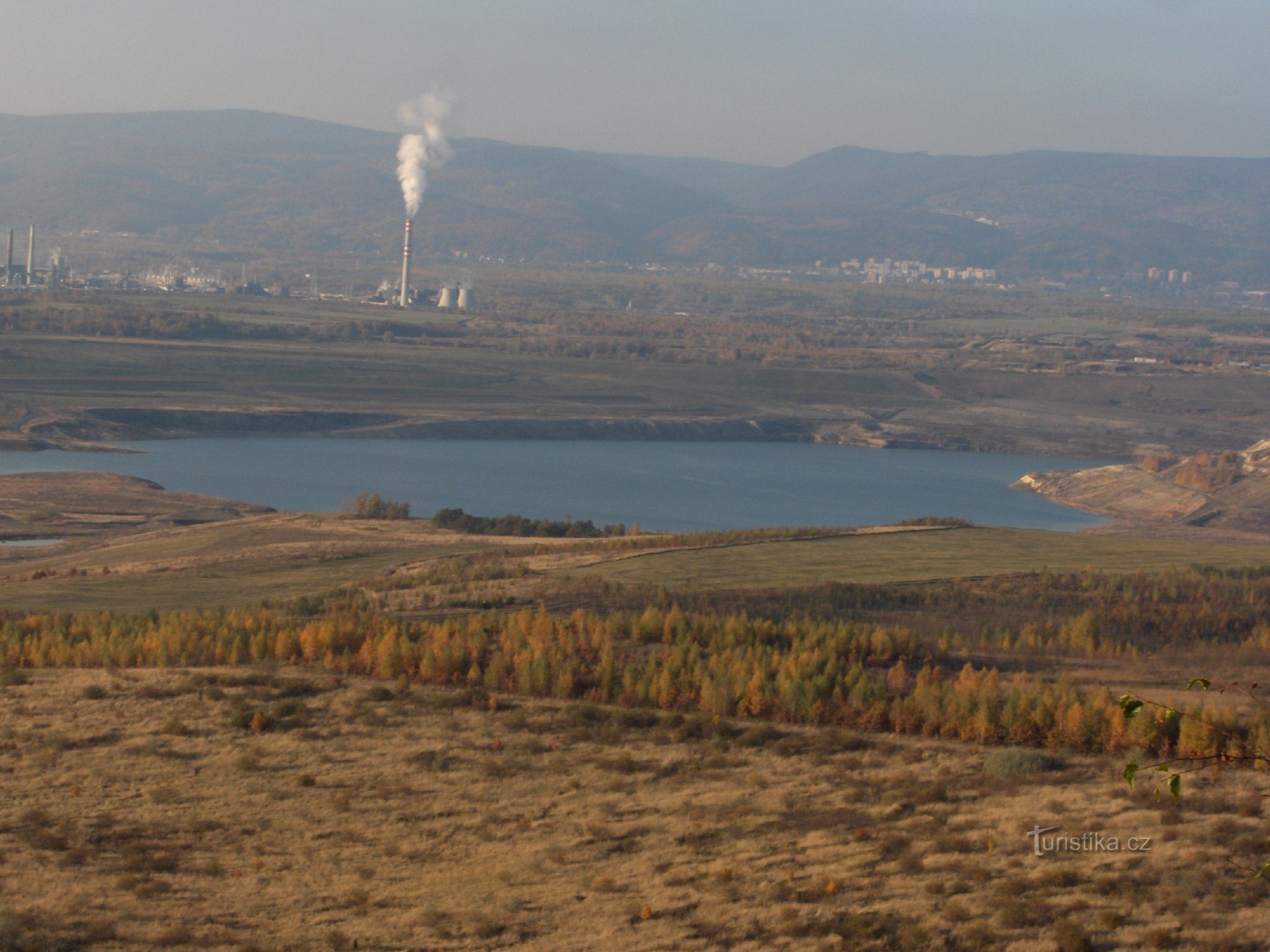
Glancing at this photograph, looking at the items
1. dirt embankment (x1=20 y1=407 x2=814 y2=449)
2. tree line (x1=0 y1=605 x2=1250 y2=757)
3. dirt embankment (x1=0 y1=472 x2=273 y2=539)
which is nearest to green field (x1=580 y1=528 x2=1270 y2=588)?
tree line (x1=0 y1=605 x2=1250 y2=757)

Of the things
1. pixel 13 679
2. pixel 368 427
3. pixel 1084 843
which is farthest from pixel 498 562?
pixel 368 427

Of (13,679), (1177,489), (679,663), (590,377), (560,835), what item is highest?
(590,377)

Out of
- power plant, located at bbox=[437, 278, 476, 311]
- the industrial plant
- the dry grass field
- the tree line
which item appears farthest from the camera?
power plant, located at bbox=[437, 278, 476, 311]

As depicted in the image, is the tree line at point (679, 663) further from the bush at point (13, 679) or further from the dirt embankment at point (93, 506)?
the dirt embankment at point (93, 506)

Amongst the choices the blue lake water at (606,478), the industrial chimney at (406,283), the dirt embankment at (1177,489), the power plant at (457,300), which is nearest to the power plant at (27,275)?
the industrial chimney at (406,283)

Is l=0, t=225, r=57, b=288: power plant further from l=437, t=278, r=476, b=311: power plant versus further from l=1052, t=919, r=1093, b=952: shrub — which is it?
l=1052, t=919, r=1093, b=952: shrub

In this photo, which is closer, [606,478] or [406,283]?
[606,478]

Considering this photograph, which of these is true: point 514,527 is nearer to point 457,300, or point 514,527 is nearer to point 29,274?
point 457,300

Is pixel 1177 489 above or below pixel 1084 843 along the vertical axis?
below
